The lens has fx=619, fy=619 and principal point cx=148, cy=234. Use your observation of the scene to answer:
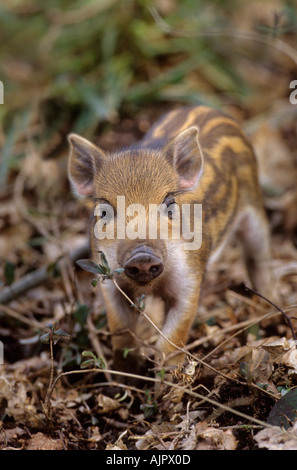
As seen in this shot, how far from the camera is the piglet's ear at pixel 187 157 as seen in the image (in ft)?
11.3

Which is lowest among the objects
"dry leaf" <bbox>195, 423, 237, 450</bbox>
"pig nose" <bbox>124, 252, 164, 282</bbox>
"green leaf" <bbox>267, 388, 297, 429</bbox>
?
"dry leaf" <bbox>195, 423, 237, 450</bbox>

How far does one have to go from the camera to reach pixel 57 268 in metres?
4.34

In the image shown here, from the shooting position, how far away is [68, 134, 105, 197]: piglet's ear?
353 cm

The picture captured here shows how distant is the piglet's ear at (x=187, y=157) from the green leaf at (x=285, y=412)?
137cm

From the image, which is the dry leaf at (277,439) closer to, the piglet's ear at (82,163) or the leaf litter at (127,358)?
the leaf litter at (127,358)

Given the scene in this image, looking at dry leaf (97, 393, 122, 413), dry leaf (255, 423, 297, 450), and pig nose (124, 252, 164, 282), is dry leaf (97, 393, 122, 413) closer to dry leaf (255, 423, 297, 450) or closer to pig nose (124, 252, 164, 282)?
pig nose (124, 252, 164, 282)

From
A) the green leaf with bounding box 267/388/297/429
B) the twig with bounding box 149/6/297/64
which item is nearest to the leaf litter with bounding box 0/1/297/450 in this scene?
the green leaf with bounding box 267/388/297/429

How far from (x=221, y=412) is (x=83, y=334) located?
1.15 metres

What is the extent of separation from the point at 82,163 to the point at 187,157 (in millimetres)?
615

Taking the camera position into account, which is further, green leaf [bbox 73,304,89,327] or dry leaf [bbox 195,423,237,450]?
green leaf [bbox 73,304,89,327]

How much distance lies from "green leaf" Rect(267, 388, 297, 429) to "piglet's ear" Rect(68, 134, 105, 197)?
1.65m

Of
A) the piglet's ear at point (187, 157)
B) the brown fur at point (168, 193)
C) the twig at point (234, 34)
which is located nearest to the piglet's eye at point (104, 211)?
the brown fur at point (168, 193)

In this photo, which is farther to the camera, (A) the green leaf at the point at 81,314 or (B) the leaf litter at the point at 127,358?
(A) the green leaf at the point at 81,314

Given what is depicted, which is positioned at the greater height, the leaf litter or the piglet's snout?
the piglet's snout
